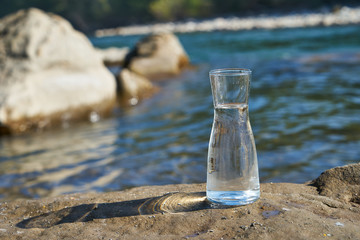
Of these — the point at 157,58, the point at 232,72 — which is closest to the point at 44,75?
the point at 232,72

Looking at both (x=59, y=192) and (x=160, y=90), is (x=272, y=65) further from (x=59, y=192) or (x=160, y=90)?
(x=59, y=192)

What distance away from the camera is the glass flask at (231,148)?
1995 millimetres

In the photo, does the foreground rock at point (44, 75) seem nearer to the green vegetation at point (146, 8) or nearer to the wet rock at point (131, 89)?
the wet rock at point (131, 89)

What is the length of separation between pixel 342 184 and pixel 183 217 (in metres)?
0.88

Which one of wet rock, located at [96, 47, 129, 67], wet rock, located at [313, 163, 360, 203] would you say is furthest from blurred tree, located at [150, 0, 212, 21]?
A: wet rock, located at [313, 163, 360, 203]

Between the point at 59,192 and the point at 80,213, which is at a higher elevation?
the point at 80,213

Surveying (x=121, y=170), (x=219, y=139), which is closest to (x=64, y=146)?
(x=121, y=170)

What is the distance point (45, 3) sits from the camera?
66500mm

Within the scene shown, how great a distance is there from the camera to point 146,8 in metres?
61.6

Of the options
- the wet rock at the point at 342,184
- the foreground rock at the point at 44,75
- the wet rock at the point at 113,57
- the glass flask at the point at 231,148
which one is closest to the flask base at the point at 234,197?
the glass flask at the point at 231,148

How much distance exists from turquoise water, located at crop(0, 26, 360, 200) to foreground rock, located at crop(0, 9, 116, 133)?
1.05 feet

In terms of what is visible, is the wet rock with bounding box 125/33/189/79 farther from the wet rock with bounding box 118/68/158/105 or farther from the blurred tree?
the blurred tree

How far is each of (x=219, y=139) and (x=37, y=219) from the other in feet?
3.09

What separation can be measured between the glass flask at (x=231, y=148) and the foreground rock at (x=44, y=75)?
15.5 ft
